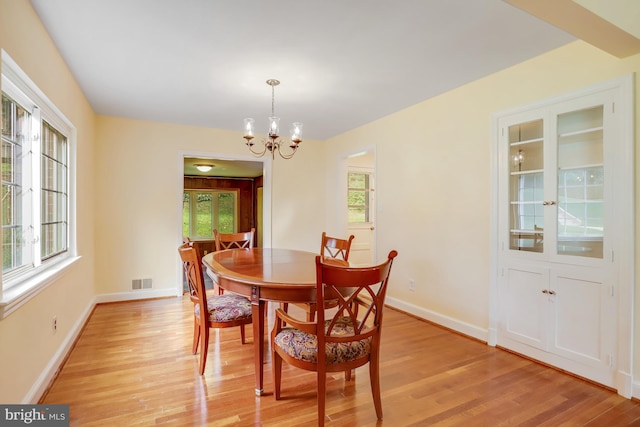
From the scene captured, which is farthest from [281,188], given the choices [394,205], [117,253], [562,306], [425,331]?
[562,306]

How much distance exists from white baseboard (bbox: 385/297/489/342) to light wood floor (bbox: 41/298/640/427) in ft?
0.39

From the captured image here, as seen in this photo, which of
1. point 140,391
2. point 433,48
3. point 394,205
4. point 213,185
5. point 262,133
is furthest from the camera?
point 213,185

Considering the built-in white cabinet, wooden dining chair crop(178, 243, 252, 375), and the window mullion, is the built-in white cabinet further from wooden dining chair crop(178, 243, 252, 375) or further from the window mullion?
the window mullion

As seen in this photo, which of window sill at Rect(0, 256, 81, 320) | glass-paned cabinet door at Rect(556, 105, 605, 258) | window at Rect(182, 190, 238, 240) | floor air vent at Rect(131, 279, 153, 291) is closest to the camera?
window sill at Rect(0, 256, 81, 320)

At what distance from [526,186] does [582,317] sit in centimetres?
107

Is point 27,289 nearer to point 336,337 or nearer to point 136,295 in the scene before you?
point 336,337

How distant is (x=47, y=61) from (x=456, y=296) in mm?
3937

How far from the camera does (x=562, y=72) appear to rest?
2.46 m

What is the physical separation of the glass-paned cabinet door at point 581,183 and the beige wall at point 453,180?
0.75ft

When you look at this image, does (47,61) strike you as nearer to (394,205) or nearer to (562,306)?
(394,205)

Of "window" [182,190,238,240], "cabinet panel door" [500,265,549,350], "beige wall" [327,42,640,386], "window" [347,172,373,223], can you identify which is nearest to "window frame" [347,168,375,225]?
"window" [347,172,373,223]

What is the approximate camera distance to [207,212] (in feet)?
29.3

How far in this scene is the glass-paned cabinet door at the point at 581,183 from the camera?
229cm

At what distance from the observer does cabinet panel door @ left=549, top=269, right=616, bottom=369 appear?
7.27ft
